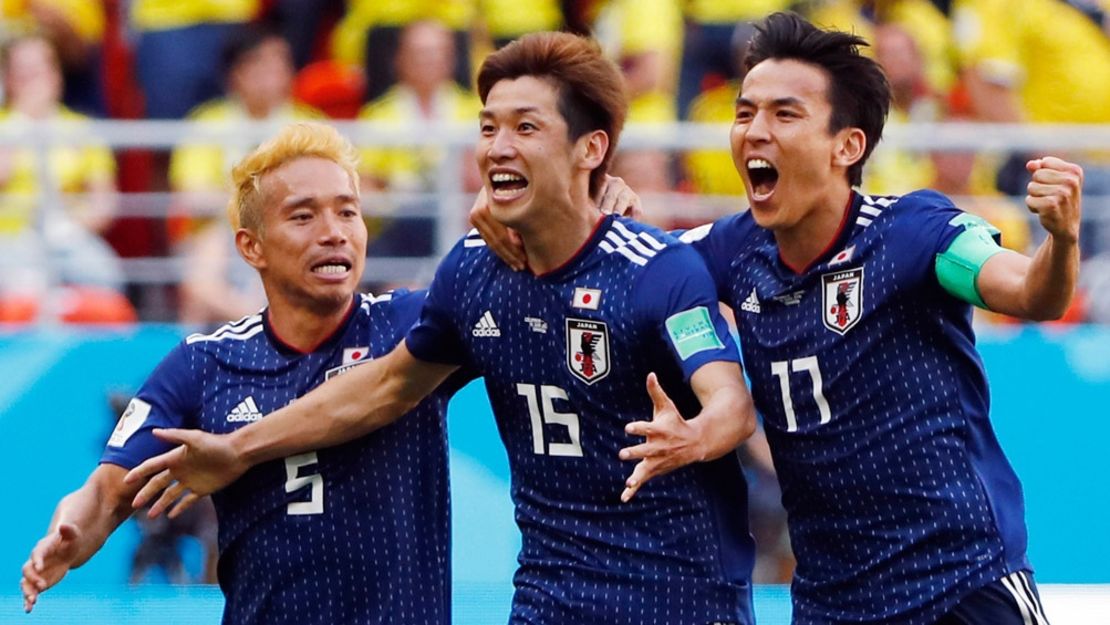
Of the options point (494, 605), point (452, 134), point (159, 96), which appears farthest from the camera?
point (159, 96)

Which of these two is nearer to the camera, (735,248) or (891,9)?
(735,248)

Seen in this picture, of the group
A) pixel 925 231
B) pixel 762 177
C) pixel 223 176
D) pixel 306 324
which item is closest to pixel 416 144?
pixel 223 176

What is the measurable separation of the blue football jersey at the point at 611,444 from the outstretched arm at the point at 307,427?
0.35 m

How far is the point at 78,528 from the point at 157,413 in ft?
1.27

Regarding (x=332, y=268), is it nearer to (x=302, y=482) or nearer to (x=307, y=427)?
(x=307, y=427)

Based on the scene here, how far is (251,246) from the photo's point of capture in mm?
5707

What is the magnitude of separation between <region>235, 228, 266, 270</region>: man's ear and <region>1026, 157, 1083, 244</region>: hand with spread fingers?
225 centimetres

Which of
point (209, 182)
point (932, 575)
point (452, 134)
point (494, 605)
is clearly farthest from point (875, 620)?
point (209, 182)

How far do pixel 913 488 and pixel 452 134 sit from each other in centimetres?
410

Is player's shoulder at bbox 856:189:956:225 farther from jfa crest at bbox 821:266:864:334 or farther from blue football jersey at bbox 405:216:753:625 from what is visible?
blue football jersey at bbox 405:216:753:625

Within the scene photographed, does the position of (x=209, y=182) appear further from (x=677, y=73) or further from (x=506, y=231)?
(x=506, y=231)

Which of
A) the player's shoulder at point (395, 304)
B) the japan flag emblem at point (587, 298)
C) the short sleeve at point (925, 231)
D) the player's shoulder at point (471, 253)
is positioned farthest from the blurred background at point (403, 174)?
the japan flag emblem at point (587, 298)

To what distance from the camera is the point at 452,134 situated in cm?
858

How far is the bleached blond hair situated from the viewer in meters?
5.61
